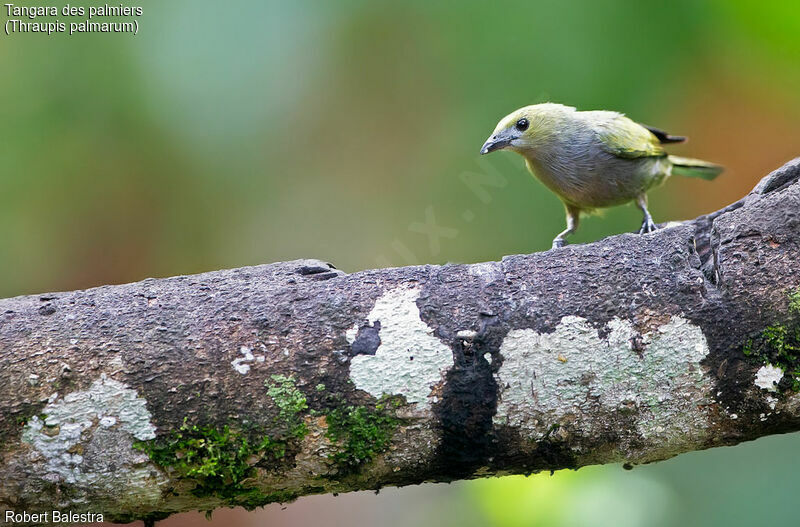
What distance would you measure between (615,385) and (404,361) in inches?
23.4

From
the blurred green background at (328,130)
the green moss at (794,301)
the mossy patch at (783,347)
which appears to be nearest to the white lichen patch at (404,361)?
the mossy patch at (783,347)

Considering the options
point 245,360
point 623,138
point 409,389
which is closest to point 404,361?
point 409,389

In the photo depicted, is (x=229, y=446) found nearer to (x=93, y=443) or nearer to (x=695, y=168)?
(x=93, y=443)

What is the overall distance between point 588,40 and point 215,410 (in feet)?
14.7

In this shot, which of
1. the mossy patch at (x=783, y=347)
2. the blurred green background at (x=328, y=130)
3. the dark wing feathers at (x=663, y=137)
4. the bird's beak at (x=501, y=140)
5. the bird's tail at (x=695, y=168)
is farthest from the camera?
the blurred green background at (x=328, y=130)

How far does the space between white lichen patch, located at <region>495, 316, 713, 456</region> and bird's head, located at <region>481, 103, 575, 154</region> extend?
2.38m

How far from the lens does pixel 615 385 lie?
2271 mm

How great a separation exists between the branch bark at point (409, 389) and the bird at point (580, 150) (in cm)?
214

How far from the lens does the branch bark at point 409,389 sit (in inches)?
89.1

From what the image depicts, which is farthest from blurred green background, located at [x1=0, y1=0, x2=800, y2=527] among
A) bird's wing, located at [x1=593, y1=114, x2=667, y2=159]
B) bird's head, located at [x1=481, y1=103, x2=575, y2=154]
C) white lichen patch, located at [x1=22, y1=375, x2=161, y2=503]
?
white lichen patch, located at [x1=22, y1=375, x2=161, y2=503]

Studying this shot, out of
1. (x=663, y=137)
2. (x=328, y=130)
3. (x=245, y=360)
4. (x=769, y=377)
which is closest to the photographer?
(x=769, y=377)

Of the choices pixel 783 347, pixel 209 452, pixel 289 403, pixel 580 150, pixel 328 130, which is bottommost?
pixel 209 452

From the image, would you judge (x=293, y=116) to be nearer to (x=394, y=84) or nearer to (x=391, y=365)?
(x=394, y=84)

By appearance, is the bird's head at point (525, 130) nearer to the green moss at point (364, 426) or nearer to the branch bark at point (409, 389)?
the branch bark at point (409, 389)
